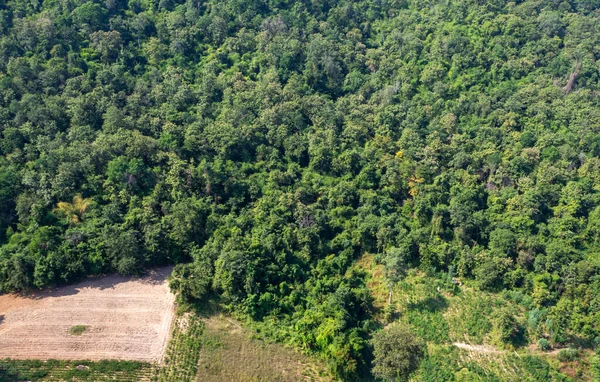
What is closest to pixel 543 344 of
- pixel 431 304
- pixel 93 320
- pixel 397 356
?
pixel 431 304

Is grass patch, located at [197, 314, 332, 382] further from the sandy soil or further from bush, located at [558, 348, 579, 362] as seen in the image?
bush, located at [558, 348, 579, 362]

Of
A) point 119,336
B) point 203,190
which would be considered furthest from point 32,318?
point 203,190

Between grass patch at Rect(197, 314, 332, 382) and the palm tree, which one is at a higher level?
the palm tree

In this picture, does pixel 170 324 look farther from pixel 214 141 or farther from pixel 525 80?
pixel 525 80

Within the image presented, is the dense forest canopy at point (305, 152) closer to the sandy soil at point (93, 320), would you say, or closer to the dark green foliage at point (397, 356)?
the sandy soil at point (93, 320)

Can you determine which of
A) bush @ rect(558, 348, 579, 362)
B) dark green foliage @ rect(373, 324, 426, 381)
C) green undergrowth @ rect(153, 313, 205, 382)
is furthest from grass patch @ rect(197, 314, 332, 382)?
bush @ rect(558, 348, 579, 362)

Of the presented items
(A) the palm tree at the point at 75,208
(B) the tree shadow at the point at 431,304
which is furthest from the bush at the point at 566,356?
(A) the palm tree at the point at 75,208
